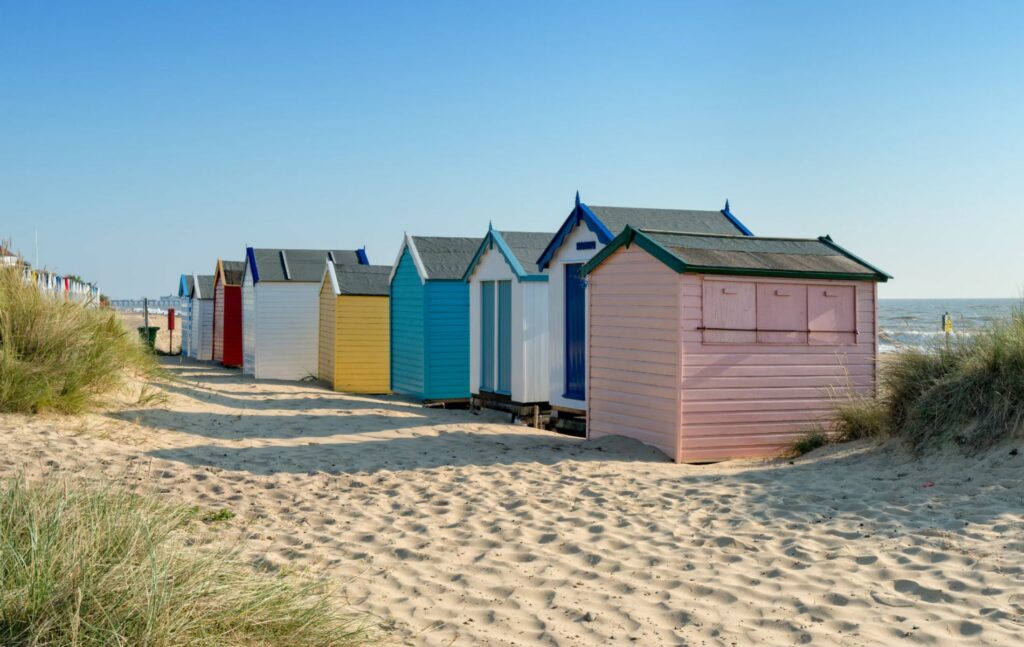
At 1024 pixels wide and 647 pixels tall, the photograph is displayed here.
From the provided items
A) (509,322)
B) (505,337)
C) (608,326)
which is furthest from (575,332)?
(608,326)

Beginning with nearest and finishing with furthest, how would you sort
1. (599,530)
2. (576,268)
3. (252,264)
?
(599,530) → (576,268) → (252,264)

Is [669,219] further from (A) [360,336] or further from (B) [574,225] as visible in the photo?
(A) [360,336]

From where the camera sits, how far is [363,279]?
19.6m

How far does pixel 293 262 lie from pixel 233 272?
4561 millimetres

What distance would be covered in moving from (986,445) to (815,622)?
4.00m

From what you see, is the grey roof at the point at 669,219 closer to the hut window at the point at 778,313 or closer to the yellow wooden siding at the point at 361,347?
the hut window at the point at 778,313

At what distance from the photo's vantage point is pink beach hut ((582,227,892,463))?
9.84 meters

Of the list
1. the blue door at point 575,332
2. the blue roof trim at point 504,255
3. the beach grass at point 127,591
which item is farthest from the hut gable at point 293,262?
the beach grass at point 127,591

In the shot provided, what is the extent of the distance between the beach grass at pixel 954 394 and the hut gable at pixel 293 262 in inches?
575

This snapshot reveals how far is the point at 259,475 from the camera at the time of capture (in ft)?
28.5

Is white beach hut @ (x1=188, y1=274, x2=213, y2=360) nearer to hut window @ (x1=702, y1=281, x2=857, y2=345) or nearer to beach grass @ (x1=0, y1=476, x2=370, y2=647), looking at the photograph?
hut window @ (x1=702, y1=281, x2=857, y2=345)

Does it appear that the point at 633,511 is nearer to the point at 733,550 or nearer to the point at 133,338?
the point at 733,550

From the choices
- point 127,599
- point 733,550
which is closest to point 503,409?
point 733,550

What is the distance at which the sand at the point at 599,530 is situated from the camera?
16.0ft
